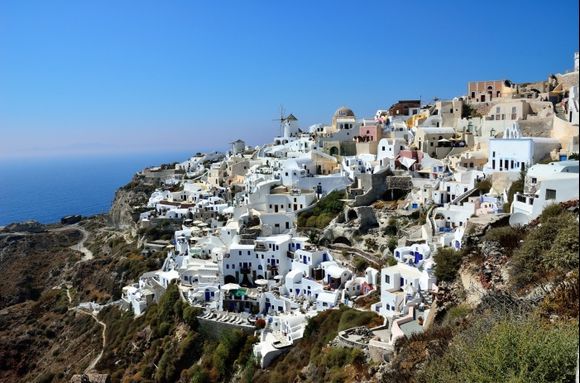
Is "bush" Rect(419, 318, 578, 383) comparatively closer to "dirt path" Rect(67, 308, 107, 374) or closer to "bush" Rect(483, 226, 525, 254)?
"bush" Rect(483, 226, 525, 254)

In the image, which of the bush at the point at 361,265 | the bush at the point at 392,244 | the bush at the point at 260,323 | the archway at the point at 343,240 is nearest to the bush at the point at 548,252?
the bush at the point at 392,244

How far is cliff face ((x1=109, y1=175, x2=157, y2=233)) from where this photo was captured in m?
53.5

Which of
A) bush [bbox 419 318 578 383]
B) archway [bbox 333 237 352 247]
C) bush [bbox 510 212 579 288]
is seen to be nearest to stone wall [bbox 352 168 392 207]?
archway [bbox 333 237 352 247]

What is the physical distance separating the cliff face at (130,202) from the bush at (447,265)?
38203 mm

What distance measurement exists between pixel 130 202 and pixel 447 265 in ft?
158

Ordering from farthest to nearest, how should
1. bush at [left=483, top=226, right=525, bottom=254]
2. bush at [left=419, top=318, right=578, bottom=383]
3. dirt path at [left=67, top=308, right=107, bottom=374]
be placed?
dirt path at [left=67, top=308, right=107, bottom=374]
bush at [left=483, top=226, right=525, bottom=254]
bush at [left=419, top=318, right=578, bottom=383]

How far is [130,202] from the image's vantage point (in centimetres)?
5778

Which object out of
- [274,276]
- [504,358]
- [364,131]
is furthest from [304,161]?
[504,358]

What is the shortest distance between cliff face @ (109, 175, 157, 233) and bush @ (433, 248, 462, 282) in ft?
125

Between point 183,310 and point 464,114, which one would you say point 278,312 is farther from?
point 464,114

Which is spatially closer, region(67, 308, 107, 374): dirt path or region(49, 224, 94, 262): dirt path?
region(67, 308, 107, 374): dirt path

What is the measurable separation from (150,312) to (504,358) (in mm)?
27205

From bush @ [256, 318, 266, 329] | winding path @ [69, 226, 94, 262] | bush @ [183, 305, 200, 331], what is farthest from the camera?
winding path @ [69, 226, 94, 262]

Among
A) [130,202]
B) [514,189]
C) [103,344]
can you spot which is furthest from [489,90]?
[130,202]
